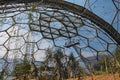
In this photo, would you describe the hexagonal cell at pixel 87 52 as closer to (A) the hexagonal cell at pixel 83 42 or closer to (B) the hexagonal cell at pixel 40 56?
(A) the hexagonal cell at pixel 83 42

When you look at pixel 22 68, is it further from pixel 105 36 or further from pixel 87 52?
pixel 87 52

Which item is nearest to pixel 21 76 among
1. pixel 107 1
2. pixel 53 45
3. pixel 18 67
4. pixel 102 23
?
pixel 18 67

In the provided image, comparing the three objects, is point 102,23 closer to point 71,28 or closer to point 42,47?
point 71,28

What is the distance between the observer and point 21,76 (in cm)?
797

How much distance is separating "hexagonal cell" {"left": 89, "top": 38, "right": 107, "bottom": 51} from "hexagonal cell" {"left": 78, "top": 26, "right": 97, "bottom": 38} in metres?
0.40

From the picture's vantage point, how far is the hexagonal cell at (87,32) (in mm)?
18859

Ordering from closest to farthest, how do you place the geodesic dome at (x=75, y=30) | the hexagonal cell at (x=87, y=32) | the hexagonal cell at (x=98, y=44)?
the geodesic dome at (x=75, y=30)
the hexagonal cell at (x=87, y=32)
the hexagonal cell at (x=98, y=44)

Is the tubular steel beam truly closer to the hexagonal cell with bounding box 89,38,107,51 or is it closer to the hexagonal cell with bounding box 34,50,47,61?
the hexagonal cell with bounding box 89,38,107,51

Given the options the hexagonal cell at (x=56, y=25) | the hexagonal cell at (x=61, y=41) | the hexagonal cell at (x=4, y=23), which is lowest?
the hexagonal cell at (x=4, y=23)

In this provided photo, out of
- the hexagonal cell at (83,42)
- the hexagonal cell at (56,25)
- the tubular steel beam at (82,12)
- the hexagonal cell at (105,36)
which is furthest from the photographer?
the hexagonal cell at (83,42)

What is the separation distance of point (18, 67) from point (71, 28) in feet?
43.9

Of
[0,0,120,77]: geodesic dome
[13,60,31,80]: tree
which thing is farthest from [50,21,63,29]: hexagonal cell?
[13,60,31,80]: tree

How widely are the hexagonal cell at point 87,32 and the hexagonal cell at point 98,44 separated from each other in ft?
1.31

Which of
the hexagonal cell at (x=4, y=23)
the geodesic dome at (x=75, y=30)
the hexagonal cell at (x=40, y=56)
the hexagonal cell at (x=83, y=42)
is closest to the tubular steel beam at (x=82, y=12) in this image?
the geodesic dome at (x=75, y=30)
